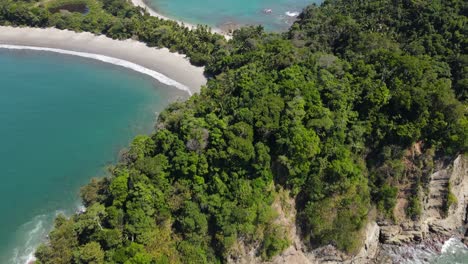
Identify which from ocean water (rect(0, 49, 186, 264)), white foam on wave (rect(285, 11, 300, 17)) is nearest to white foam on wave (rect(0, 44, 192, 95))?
ocean water (rect(0, 49, 186, 264))

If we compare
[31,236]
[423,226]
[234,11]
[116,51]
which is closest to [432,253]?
[423,226]

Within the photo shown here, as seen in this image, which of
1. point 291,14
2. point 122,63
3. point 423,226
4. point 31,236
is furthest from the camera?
point 291,14

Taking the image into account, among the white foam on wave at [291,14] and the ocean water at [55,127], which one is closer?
the ocean water at [55,127]

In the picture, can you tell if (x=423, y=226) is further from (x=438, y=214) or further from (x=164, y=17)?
(x=164, y=17)

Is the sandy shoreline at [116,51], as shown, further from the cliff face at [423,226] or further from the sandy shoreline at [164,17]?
the cliff face at [423,226]

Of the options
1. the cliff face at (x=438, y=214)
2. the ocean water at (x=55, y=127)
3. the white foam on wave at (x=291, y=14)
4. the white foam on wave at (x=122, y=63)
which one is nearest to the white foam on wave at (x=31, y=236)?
the ocean water at (x=55, y=127)

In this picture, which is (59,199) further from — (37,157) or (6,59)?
(6,59)

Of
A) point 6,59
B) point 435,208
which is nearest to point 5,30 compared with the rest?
point 6,59

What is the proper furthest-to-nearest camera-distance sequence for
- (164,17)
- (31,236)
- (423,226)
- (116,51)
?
(164,17), (116,51), (423,226), (31,236)
